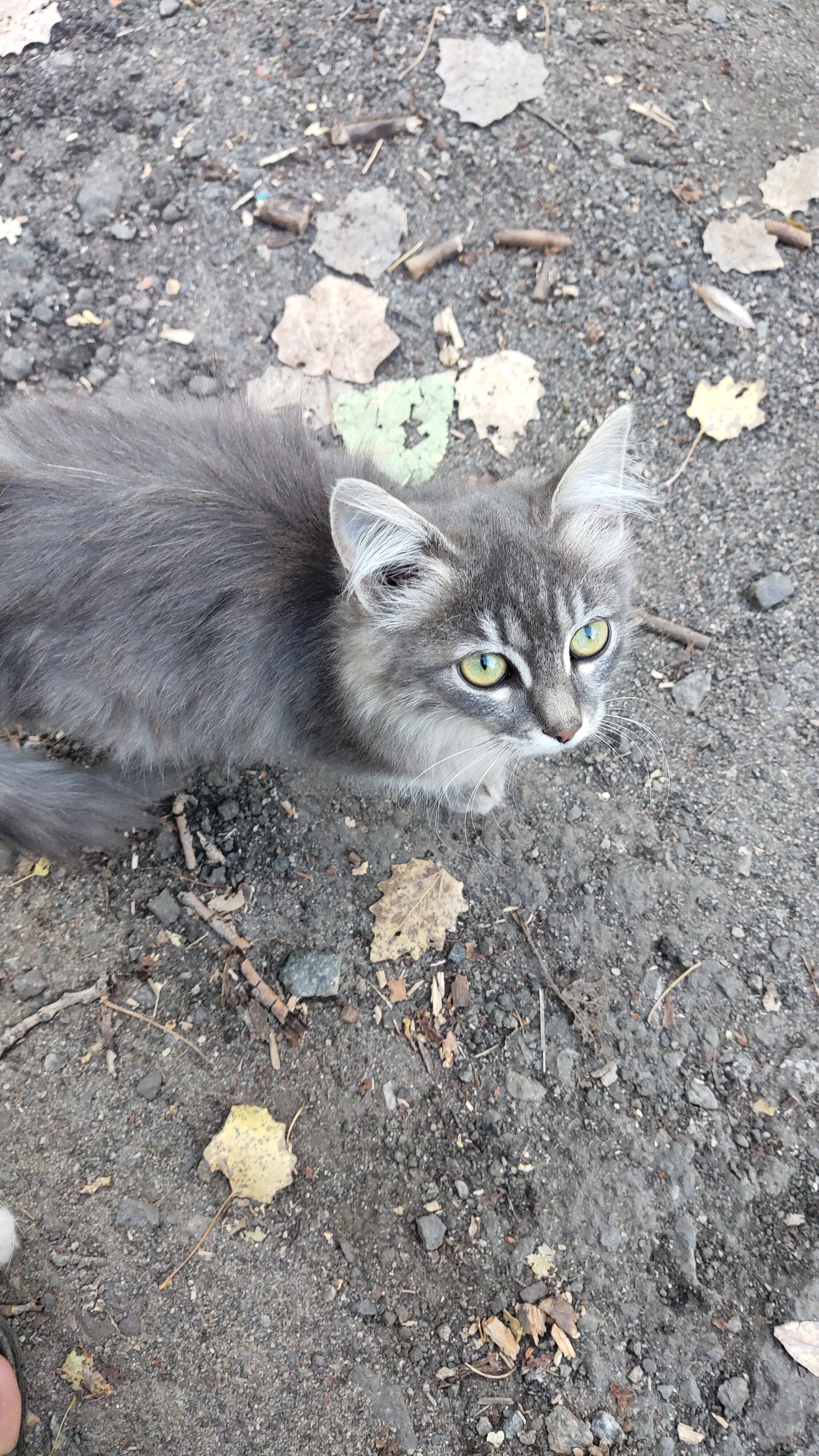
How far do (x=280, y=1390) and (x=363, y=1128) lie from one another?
2.12 feet

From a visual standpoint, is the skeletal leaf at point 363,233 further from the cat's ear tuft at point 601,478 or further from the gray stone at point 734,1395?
the gray stone at point 734,1395

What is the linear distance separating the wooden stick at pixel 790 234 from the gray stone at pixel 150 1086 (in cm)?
364

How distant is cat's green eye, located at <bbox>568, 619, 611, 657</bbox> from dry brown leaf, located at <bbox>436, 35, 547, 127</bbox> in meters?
2.38

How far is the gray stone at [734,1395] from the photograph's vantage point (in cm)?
213

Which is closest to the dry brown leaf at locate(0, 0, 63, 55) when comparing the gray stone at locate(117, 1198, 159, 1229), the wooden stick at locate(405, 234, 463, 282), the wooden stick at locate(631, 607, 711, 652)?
the wooden stick at locate(405, 234, 463, 282)

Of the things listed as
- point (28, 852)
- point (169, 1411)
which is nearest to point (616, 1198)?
point (169, 1411)

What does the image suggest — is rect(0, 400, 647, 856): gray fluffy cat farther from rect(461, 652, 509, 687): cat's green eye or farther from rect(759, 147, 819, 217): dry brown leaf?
rect(759, 147, 819, 217): dry brown leaf

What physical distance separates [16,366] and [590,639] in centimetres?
249

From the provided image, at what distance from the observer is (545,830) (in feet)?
9.18

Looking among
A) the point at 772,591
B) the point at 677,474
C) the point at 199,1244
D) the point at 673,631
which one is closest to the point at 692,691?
the point at 673,631

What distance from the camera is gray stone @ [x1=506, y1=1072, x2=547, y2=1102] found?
2.47m

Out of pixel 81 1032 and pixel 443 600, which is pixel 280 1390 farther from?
pixel 443 600

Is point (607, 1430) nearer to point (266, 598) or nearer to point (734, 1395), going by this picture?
point (734, 1395)

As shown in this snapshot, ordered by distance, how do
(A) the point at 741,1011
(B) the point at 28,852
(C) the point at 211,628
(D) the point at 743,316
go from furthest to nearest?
(D) the point at 743,316
(A) the point at 741,1011
(B) the point at 28,852
(C) the point at 211,628
